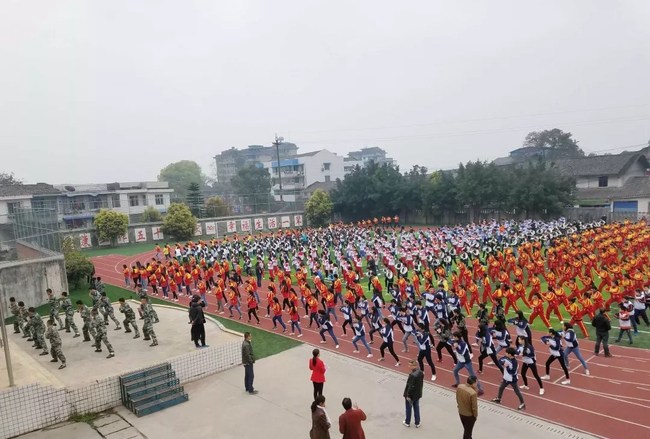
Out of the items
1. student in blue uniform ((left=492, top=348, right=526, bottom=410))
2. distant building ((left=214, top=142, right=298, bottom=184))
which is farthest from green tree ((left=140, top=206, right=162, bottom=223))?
distant building ((left=214, top=142, right=298, bottom=184))

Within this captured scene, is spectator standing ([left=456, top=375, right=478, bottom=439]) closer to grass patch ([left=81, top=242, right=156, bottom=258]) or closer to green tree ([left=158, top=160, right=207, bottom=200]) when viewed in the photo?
grass patch ([left=81, top=242, right=156, bottom=258])

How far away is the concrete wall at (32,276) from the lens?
15553mm

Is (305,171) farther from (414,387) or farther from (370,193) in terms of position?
(414,387)

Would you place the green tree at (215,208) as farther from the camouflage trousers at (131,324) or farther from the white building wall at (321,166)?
the camouflage trousers at (131,324)

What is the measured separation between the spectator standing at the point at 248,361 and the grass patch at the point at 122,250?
86.5 ft

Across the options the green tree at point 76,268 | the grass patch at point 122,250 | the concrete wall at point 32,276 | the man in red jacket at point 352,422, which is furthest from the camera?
the grass patch at point 122,250

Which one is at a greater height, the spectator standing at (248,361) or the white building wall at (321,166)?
the white building wall at (321,166)

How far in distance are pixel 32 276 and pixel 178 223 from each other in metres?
20.7

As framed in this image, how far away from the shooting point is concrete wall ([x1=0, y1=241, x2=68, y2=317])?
15.6 meters

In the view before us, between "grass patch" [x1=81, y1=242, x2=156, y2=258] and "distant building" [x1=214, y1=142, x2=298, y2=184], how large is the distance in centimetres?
8218

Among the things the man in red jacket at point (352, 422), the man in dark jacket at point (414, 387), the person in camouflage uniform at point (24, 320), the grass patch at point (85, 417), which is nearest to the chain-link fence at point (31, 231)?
the person in camouflage uniform at point (24, 320)

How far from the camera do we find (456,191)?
3950 centimetres

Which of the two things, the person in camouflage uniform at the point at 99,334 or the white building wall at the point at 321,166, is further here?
the white building wall at the point at 321,166

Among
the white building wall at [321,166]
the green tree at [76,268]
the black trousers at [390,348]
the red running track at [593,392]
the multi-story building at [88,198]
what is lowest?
the red running track at [593,392]
